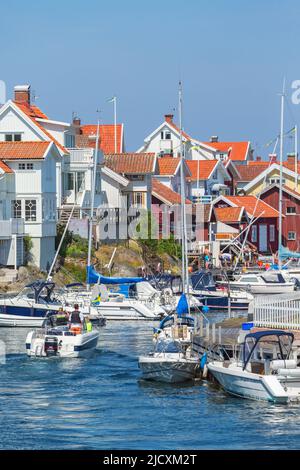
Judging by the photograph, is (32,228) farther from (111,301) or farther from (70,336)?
(70,336)

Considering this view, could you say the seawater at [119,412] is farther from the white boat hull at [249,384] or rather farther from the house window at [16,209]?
the house window at [16,209]

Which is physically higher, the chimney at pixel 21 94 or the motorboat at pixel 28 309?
the chimney at pixel 21 94

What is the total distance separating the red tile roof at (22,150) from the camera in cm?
6888

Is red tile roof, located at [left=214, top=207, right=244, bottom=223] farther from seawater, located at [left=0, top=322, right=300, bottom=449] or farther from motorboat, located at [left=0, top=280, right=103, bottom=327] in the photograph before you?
seawater, located at [left=0, top=322, right=300, bottom=449]

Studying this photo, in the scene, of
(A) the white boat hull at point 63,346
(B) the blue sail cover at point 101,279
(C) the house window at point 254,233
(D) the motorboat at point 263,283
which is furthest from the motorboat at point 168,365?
(C) the house window at point 254,233

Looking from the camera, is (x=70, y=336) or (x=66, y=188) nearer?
(x=70, y=336)

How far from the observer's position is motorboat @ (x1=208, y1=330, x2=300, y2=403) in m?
35.4

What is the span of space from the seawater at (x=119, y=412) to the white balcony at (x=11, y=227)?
2184 centimetres

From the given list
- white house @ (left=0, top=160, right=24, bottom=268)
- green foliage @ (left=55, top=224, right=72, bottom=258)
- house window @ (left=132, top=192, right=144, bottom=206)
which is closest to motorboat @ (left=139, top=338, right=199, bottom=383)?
white house @ (left=0, top=160, right=24, bottom=268)

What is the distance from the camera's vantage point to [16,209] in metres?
69.5
